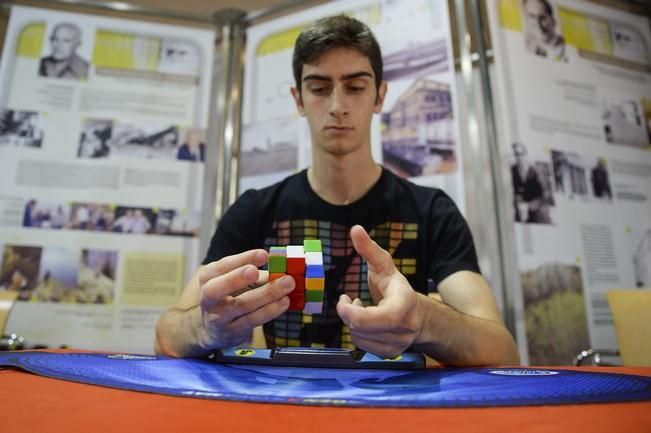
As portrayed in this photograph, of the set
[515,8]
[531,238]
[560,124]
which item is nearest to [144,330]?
[531,238]

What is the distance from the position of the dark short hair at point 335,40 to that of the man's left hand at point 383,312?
0.80 metres

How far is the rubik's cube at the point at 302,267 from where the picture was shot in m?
0.60

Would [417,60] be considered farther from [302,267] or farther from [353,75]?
[302,267]

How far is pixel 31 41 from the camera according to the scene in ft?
6.56

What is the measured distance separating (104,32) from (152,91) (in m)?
0.36

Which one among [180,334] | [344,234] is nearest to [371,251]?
[180,334]

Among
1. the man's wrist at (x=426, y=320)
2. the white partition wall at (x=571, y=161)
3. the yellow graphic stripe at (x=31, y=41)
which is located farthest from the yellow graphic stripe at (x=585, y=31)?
the yellow graphic stripe at (x=31, y=41)

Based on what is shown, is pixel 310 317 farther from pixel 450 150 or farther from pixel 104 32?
pixel 104 32

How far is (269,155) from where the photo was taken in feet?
6.38

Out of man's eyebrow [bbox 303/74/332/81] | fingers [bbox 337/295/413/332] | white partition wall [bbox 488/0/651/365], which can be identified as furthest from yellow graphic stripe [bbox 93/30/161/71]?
fingers [bbox 337/295/413/332]

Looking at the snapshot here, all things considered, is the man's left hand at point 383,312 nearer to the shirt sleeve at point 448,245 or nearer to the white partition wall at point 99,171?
the shirt sleeve at point 448,245

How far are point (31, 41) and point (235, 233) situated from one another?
154 cm

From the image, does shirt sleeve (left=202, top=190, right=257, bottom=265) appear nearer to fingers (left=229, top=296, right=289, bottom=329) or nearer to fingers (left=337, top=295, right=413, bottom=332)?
fingers (left=229, top=296, right=289, bottom=329)

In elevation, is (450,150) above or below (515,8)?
below
